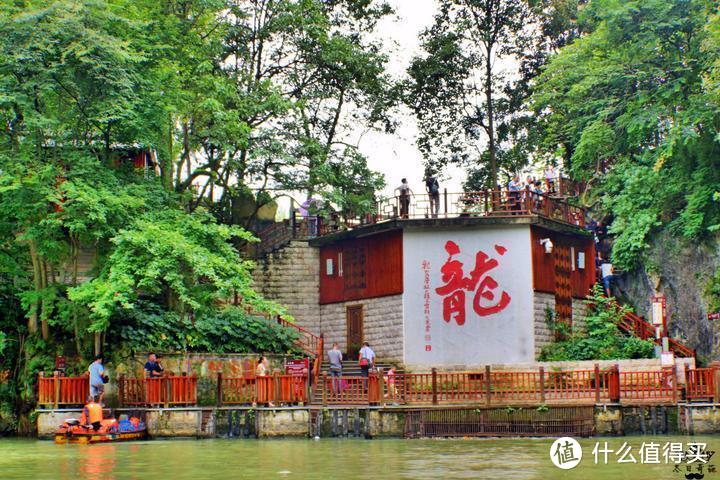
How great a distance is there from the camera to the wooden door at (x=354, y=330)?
107 ft

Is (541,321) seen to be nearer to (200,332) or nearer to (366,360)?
(366,360)

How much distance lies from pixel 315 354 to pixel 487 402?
8326mm

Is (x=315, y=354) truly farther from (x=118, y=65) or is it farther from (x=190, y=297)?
(x=118, y=65)

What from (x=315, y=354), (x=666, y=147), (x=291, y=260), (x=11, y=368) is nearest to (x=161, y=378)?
(x=11, y=368)

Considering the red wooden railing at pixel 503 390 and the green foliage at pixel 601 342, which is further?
the green foliage at pixel 601 342

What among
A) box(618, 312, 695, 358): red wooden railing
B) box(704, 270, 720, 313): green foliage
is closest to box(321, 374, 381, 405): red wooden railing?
box(704, 270, 720, 313): green foliage

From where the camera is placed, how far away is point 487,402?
24.2 metres

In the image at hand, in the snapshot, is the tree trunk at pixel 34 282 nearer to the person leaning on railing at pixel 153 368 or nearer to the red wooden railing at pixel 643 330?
the person leaning on railing at pixel 153 368

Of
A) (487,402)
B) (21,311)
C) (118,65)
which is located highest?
(118,65)

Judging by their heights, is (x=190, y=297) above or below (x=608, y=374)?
above

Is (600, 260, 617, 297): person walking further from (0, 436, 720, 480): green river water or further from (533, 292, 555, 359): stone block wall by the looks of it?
(0, 436, 720, 480): green river water

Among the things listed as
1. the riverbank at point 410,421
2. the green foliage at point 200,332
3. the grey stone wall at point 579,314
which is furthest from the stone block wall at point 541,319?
the green foliage at point 200,332

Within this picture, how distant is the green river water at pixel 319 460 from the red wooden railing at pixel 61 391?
1.51m

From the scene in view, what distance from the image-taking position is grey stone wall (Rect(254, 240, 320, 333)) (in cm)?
3431
